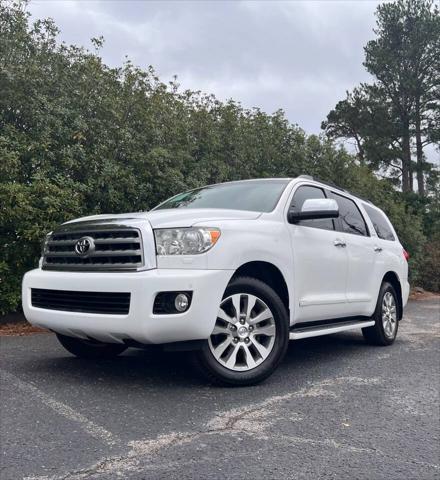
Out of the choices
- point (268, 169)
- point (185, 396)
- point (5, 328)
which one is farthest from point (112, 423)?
point (268, 169)

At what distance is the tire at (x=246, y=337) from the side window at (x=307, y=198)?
1051 mm

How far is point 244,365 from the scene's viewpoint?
429 centimetres

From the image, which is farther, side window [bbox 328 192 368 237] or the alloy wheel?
side window [bbox 328 192 368 237]

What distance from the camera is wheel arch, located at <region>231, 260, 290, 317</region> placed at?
4.51 meters

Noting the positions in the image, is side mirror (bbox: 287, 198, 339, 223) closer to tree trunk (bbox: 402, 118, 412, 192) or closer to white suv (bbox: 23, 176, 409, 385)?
white suv (bbox: 23, 176, 409, 385)

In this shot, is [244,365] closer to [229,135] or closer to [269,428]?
[269,428]

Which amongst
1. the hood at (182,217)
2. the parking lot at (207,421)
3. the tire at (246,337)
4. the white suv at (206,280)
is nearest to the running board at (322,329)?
the white suv at (206,280)

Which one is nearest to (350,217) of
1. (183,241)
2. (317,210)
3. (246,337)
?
(317,210)

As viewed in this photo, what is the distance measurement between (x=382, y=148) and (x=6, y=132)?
83.7 feet

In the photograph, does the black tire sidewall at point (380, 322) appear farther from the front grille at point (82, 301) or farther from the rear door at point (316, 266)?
the front grille at point (82, 301)

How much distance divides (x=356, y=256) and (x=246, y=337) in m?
2.21

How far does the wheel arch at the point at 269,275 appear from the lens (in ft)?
14.8

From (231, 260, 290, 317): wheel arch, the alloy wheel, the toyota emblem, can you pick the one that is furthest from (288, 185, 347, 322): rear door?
the toyota emblem

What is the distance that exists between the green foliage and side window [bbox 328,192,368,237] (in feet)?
12.2
